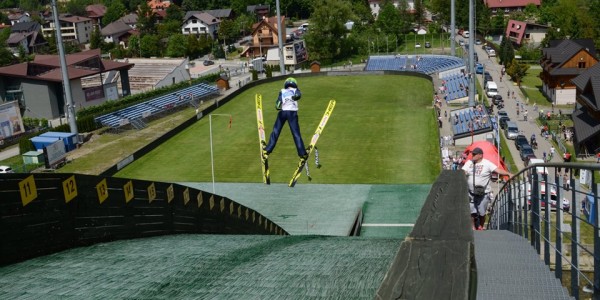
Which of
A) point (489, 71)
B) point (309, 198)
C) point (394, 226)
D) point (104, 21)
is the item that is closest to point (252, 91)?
point (489, 71)

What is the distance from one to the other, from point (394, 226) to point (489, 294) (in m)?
14.7

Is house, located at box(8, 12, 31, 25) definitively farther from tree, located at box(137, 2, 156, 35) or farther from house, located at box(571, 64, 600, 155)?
house, located at box(571, 64, 600, 155)

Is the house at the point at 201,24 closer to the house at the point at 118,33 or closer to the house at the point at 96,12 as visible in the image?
the house at the point at 118,33

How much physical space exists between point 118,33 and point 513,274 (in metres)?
105

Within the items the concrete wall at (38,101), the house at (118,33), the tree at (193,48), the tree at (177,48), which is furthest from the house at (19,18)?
the concrete wall at (38,101)

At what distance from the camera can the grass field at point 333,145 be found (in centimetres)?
2880

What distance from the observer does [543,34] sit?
7469 cm

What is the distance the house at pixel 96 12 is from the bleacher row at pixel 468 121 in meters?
101

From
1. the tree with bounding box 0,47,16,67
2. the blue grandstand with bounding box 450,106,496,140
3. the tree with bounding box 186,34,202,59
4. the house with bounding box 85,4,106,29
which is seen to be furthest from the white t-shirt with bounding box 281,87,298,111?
the house with bounding box 85,4,106,29

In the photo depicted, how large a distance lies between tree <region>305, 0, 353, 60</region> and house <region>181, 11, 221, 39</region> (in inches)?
1251

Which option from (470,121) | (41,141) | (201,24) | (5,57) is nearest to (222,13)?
(201,24)

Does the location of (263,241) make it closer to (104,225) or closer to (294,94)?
(104,225)

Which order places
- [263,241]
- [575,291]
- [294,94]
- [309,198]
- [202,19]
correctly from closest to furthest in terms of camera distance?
[575,291], [263,241], [294,94], [309,198], [202,19]

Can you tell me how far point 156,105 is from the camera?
1743 inches
